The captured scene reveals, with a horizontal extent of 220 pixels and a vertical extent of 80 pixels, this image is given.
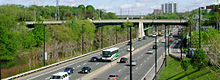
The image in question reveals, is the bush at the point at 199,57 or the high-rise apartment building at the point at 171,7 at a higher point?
the high-rise apartment building at the point at 171,7

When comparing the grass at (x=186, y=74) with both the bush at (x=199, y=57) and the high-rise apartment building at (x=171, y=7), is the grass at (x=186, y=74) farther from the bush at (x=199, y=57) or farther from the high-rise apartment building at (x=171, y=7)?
the high-rise apartment building at (x=171, y=7)

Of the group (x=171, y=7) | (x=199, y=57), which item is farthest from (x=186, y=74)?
(x=171, y=7)

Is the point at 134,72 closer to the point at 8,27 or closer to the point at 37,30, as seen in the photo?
the point at 8,27

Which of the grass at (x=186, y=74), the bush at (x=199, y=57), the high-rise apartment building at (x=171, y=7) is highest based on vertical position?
the high-rise apartment building at (x=171, y=7)

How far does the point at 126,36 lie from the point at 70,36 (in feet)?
119

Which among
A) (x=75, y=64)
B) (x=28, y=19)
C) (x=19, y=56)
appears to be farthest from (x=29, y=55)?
(x=28, y=19)

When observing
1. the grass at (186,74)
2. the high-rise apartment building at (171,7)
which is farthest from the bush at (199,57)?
the high-rise apartment building at (171,7)

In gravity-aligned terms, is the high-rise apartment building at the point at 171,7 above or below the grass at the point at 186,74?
above

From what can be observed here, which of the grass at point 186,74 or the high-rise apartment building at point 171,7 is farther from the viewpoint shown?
the high-rise apartment building at point 171,7

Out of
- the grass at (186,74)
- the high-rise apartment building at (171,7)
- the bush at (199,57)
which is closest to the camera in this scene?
the grass at (186,74)

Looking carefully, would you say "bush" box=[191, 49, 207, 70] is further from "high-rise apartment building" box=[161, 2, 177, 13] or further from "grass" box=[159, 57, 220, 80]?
"high-rise apartment building" box=[161, 2, 177, 13]

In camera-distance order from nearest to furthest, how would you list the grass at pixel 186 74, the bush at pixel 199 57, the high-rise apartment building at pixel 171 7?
1. the grass at pixel 186 74
2. the bush at pixel 199 57
3. the high-rise apartment building at pixel 171 7

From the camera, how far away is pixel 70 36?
75.9m

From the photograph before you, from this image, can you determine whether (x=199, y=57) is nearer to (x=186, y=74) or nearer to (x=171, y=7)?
(x=186, y=74)
